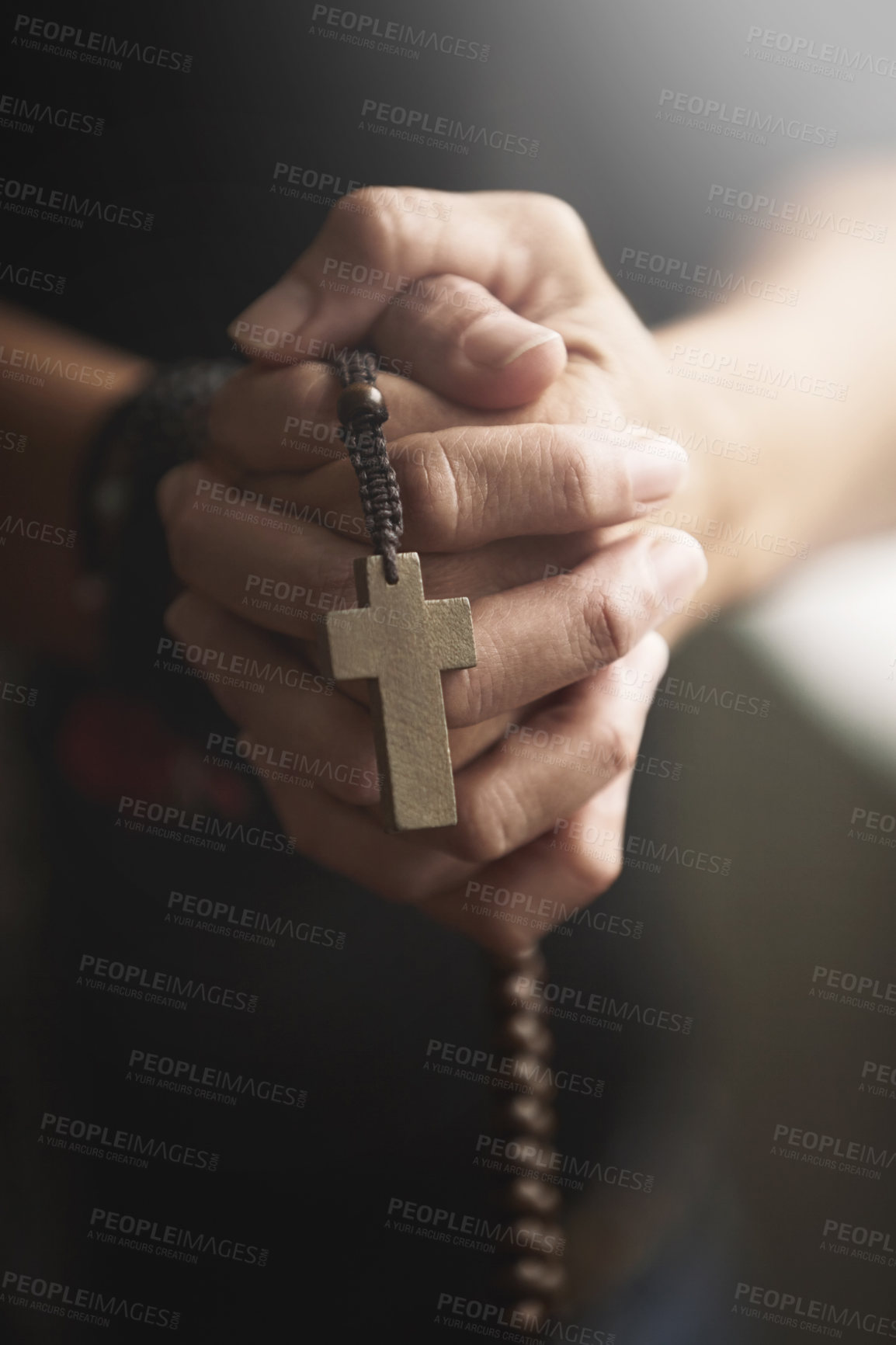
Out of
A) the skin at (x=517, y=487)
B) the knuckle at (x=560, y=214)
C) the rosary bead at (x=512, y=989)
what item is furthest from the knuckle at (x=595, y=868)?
the knuckle at (x=560, y=214)

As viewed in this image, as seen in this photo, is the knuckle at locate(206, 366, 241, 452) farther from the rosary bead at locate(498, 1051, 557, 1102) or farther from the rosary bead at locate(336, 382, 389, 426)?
the rosary bead at locate(498, 1051, 557, 1102)

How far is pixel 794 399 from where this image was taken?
992 mm

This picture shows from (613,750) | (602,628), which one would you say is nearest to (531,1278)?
(613,750)

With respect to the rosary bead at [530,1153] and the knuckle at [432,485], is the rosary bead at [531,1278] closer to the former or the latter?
the rosary bead at [530,1153]

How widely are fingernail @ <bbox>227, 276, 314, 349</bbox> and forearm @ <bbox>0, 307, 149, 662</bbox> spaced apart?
0.13 m

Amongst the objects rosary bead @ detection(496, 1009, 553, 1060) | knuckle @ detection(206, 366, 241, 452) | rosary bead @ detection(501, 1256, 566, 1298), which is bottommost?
rosary bead @ detection(501, 1256, 566, 1298)

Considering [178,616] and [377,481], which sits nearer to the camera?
[377,481]

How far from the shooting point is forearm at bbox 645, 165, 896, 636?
0.96 m

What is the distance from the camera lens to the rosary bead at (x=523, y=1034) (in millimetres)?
951

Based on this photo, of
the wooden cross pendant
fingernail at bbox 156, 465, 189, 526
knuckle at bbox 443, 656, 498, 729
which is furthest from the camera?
fingernail at bbox 156, 465, 189, 526

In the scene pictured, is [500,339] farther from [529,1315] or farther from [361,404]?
[529,1315]

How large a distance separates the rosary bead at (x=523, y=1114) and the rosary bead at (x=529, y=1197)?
5 cm

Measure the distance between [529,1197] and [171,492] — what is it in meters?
A: 0.85

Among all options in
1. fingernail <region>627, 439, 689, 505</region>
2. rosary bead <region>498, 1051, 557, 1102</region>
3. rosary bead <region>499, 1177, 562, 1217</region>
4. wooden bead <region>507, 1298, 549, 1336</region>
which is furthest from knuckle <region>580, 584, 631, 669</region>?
wooden bead <region>507, 1298, 549, 1336</region>
